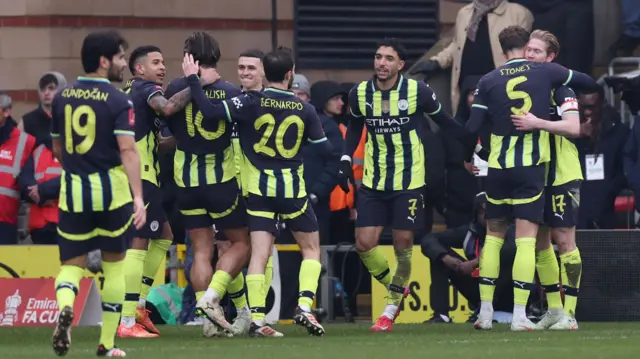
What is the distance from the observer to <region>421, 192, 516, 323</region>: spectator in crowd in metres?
17.6

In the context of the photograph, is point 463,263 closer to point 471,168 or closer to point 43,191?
point 471,168

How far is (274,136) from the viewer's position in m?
14.6

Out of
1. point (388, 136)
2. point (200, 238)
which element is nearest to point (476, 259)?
point (388, 136)

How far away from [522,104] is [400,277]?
186cm

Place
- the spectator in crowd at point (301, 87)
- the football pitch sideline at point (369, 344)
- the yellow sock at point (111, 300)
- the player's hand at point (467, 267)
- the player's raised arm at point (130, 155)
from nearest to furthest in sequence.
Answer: the player's raised arm at point (130, 155) < the yellow sock at point (111, 300) < the football pitch sideline at point (369, 344) < the player's hand at point (467, 267) < the spectator in crowd at point (301, 87)

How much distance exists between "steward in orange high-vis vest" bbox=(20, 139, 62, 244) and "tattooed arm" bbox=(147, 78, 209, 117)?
3639mm

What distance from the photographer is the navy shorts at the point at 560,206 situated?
50.1 feet

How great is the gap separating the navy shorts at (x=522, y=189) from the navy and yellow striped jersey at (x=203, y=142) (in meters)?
2.19

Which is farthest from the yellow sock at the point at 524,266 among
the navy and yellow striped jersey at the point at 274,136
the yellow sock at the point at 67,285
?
the yellow sock at the point at 67,285

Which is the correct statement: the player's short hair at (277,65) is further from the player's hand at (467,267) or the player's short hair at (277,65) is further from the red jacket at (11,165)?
the red jacket at (11,165)

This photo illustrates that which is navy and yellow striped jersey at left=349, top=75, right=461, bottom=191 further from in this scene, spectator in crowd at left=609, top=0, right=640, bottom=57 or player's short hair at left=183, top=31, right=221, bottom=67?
spectator in crowd at left=609, top=0, right=640, bottom=57

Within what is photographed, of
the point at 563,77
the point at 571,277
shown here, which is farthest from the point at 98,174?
the point at 571,277

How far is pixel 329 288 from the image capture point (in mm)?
18609

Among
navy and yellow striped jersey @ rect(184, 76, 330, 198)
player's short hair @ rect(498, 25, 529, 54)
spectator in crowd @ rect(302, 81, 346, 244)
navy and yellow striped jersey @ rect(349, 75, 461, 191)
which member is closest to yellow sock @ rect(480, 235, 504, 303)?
navy and yellow striped jersey @ rect(349, 75, 461, 191)
